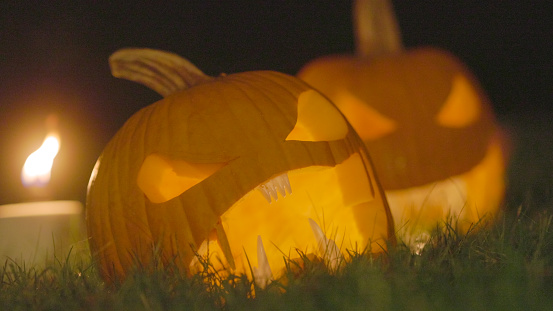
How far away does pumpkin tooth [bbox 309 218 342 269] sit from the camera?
4.55 ft

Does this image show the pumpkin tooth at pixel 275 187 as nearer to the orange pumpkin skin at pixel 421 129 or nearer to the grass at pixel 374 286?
the grass at pixel 374 286

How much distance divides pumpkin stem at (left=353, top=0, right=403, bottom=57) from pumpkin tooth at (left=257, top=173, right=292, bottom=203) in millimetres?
1380

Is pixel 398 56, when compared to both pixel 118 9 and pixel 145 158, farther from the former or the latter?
pixel 118 9

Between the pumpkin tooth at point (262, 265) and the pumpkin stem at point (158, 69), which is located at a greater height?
the pumpkin stem at point (158, 69)

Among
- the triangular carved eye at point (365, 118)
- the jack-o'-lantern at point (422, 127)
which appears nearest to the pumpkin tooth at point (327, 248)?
the jack-o'-lantern at point (422, 127)

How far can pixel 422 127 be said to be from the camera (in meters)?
2.52

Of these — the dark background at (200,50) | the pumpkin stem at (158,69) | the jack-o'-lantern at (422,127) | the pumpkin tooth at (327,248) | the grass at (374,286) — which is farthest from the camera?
the dark background at (200,50)

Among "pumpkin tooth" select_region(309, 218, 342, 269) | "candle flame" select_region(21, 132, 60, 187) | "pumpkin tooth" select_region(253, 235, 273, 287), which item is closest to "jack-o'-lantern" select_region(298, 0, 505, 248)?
"pumpkin tooth" select_region(309, 218, 342, 269)

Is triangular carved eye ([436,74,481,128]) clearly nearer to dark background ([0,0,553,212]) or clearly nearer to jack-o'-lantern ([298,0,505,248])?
jack-o'-lantern ([298,0,505,248])

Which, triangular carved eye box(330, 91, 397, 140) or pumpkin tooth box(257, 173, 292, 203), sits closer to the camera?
pumpkin tooth box(257, 173, 292, 203)

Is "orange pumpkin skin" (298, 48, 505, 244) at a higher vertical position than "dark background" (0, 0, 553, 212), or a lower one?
lower

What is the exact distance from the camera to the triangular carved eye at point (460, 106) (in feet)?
8.41

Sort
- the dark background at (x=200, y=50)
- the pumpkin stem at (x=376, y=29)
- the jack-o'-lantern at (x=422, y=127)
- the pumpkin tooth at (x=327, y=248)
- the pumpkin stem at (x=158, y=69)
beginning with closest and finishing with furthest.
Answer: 1. the pumpkin tooth at (x=327, y=248)
2. the pumpkin stem at (x=158, y=69)
3. the jack-o'-lantern at (x=422, y=127)
4. the pumpkin stem at (x=376, y=29)
5. the dark background at (x=200, y=50)

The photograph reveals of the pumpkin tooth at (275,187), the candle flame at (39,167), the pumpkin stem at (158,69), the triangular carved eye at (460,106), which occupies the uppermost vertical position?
the pumpkin stem at (158,69)
